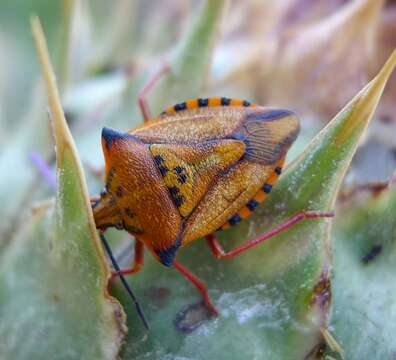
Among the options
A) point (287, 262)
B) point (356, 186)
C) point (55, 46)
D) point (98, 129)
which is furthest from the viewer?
point (55, 46)

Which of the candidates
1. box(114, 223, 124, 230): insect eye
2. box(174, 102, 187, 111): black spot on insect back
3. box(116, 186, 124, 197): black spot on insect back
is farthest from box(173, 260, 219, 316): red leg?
box(174, 102, 187, 111): black spot on insect back

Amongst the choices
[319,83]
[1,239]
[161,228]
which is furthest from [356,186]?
[1,239]

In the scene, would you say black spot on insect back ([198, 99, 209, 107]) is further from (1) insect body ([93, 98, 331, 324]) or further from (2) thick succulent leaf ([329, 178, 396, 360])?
(2) thick succulent leaf ([329, 178, 396, 360])

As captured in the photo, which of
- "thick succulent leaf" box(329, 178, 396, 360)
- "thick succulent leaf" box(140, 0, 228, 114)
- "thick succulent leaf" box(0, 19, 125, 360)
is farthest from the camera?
"thick succulent leaf" box(140, 0, 228, 114)

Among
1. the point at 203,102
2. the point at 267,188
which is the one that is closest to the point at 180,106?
the point at 203,102

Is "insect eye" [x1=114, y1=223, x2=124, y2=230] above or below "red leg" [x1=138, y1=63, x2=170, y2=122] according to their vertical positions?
below

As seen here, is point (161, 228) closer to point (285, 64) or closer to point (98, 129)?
point (98, 129)

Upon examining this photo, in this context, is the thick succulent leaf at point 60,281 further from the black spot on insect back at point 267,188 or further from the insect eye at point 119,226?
the black spot on insect back at point 267,188
